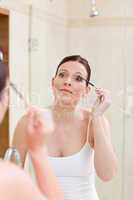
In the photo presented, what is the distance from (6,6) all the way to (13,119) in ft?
2.19

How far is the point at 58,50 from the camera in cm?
339

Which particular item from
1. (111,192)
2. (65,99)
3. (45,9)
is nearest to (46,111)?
(65,99)

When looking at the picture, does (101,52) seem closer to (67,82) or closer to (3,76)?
(67,82)

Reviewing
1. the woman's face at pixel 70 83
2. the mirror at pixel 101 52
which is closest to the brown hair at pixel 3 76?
the woman's face at pixel 70 83

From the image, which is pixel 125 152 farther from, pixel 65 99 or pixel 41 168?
pixel 41 168

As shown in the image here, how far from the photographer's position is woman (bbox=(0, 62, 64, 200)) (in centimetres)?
82

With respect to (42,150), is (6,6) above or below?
above

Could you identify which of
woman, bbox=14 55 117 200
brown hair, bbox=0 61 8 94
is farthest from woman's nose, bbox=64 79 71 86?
brown hair, bbox=0 61 8 94

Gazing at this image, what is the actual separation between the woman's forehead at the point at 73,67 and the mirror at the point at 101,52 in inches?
53.6

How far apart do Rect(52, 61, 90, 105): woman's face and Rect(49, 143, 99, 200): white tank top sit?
20 centimetres

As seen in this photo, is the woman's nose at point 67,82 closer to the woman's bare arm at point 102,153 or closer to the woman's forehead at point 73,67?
the woman's forehead at point 73,67

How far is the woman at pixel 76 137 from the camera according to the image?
1.57 metres

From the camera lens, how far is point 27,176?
2.87 feet

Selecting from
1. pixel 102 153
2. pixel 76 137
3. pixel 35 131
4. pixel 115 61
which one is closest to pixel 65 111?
pixel 76 137
